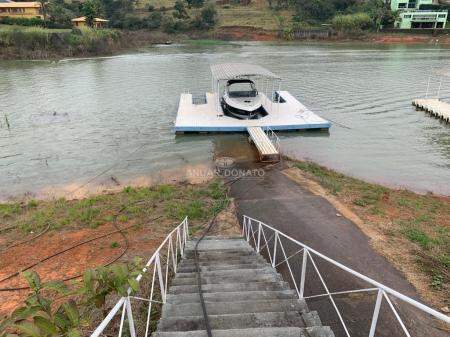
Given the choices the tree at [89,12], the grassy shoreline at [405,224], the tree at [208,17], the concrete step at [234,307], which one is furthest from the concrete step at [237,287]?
the tree at [208,17]

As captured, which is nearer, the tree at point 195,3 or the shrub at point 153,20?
the shrub at point 153,20

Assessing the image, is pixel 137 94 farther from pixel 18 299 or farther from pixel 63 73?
pixel 18 299

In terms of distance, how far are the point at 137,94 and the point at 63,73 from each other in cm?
1558

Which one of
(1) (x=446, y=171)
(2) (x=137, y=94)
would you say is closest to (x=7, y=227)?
(1) (x=446, y=171)

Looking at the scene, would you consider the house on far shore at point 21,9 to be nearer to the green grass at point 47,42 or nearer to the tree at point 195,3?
the green grass at point 47,42

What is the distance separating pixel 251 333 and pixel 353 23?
87207 millimetres

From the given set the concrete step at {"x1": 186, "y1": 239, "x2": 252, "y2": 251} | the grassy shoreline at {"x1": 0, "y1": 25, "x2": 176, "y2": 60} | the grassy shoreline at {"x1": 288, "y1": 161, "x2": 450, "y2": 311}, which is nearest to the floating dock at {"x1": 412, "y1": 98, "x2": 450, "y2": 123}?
the grassy shoreline at {"x1": 288, "y1": 161, "x2": 450, "y2": 311}

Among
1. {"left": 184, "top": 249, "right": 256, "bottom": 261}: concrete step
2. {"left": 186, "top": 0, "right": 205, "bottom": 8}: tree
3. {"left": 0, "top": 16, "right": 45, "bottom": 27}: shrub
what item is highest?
{"left": 186, "top": 0, "right": 205, "bottom": 8}: tree

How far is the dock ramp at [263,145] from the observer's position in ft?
51.5

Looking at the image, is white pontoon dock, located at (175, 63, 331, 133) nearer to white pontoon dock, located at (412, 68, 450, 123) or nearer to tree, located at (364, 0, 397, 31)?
white pontoon dock, located at (412, 68, 450, 123)

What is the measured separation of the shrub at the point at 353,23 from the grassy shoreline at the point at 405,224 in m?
74.6

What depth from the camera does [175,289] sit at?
16.3ft

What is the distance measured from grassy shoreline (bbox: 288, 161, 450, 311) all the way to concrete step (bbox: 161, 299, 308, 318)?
3.47m

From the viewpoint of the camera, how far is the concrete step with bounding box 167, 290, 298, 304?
14.6ft
